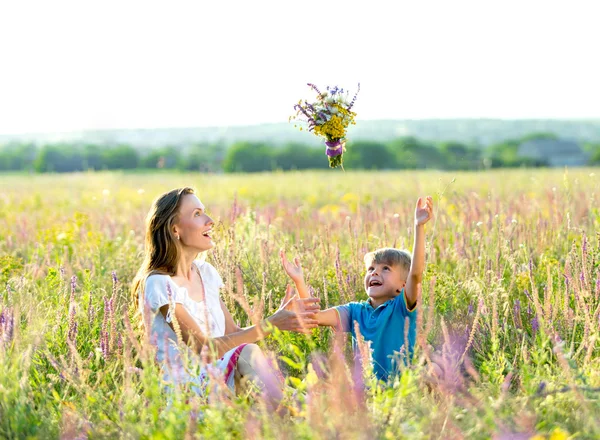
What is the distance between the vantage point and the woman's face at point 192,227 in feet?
12.4

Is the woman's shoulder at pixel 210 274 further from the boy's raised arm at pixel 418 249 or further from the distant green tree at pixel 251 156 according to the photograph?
the distant green tree at pixel 251 156

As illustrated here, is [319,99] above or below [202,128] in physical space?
below

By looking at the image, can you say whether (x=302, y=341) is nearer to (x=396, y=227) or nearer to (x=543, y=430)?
(x=543, y=430)

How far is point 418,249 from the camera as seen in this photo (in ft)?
11.2

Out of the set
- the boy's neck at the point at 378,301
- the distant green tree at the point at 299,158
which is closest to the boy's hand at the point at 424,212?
the boy's neck at the point at 378,301

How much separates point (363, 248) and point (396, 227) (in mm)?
1170

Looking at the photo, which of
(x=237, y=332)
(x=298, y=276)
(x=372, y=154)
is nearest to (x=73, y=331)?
(x=237, y=332)

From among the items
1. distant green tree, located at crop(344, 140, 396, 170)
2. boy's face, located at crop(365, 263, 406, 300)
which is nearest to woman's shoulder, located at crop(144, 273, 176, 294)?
boy's face, located at crop(365, 263, 406, 300)

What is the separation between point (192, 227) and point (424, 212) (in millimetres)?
1161

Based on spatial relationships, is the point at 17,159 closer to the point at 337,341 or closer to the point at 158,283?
the point at 158,283

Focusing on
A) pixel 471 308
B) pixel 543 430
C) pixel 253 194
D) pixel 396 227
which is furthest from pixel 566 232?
pixel 253 194

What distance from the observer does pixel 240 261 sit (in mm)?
4777

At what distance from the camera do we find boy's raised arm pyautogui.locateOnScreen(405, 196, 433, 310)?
3.44 meters

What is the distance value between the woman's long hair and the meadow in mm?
178
